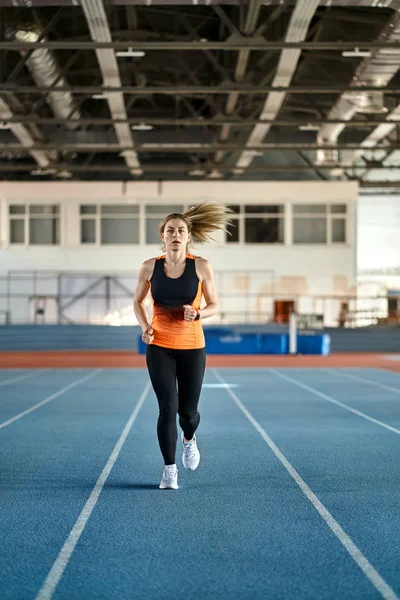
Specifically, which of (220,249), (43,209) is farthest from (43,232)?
(220,249)

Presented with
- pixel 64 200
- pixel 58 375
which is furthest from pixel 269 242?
pixel 58 375

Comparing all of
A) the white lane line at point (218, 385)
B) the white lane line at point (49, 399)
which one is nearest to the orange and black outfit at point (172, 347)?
the white lane line at point (49, 399)

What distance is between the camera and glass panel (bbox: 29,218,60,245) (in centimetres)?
3881

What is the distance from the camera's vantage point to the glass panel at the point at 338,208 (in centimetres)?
3919

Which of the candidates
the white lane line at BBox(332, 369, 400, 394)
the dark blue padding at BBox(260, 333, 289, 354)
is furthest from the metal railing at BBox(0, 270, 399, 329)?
the white lane line at BBox(332, 369, 400, 394)

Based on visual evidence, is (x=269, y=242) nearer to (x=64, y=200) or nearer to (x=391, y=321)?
(x=391, y=321)

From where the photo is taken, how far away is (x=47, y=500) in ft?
18.8

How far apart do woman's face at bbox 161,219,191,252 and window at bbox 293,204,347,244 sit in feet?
110

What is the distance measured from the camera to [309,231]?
128 feet

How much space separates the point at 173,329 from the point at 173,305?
172 millimetres

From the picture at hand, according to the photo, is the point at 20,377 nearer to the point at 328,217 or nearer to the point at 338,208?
the point at 328,217

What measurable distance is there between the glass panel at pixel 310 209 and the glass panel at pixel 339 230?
738 mm

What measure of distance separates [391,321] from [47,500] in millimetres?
33687

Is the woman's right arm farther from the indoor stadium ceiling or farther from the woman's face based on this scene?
the indoor stadium ceiling
